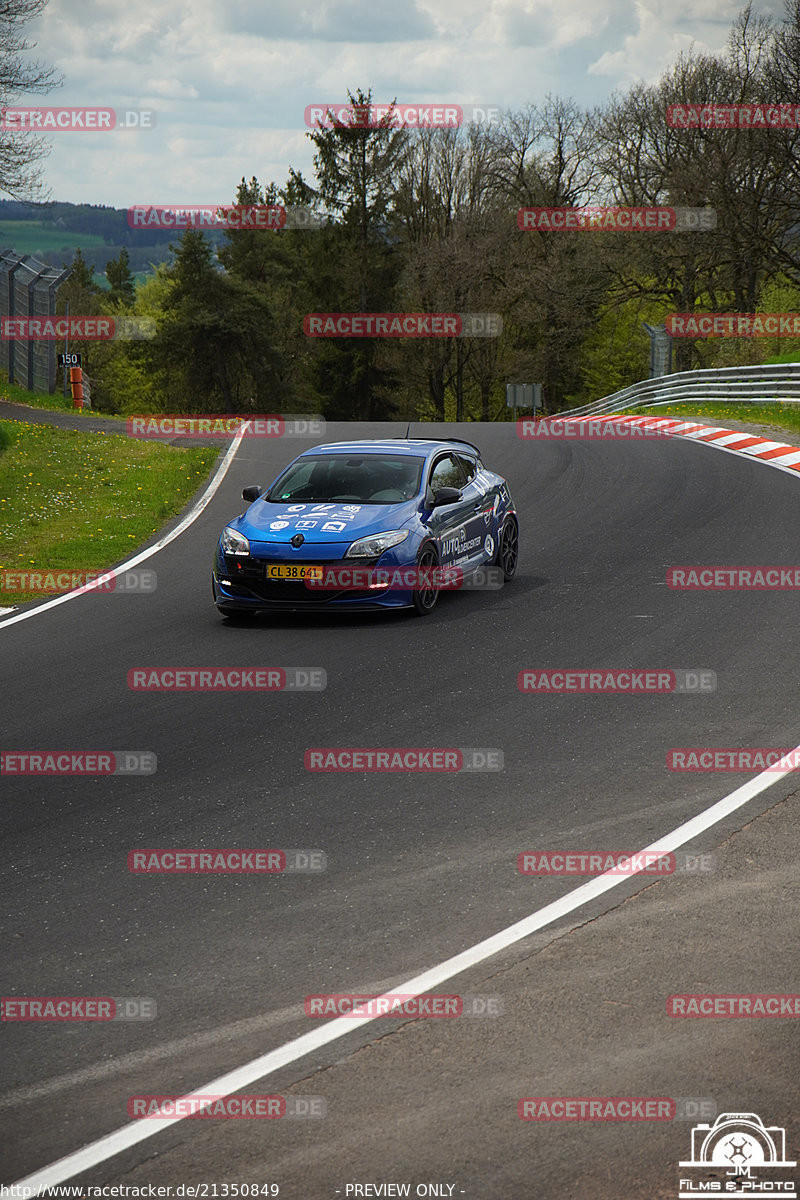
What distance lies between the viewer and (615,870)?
598 centimetres

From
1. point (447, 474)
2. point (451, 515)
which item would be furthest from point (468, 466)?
point (451, 515)

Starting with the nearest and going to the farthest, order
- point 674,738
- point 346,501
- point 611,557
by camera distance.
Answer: point 674,738 < point 346,501 < point 611,557

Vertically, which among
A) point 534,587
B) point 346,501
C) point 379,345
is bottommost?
point 534,587

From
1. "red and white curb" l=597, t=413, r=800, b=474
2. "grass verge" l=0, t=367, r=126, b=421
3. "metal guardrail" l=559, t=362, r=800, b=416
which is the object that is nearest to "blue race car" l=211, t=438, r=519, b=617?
"red and white curb" l=597, t=413, r=800, b=474

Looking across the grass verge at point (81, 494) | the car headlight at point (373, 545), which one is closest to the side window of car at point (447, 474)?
the car headlight at point (373, 545)

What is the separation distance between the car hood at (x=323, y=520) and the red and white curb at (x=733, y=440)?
10950 millimetres

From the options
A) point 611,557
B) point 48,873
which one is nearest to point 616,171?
point 611,557

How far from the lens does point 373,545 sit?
472 inches

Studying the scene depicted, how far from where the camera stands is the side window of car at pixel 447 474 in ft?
43.9

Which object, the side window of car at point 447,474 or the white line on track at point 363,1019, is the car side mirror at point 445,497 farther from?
the white line on track at point 363,1019

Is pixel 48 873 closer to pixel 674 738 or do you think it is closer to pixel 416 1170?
pixel 416 1170

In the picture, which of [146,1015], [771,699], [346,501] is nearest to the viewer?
[146,1015]

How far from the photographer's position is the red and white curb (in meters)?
22.7

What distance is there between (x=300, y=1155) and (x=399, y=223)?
6744cm
